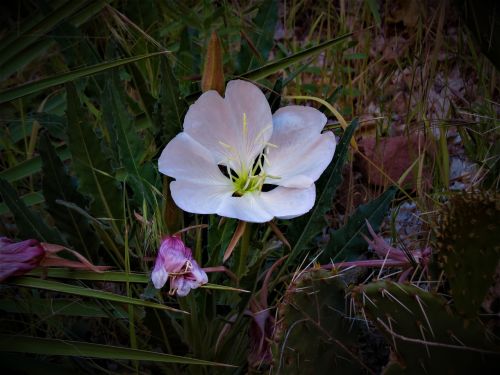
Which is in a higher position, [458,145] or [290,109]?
[290,109]

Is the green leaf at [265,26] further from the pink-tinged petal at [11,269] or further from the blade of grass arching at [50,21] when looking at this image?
the pink-tinged petal at [11,269]

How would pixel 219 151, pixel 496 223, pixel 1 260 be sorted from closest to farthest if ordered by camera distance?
pixel 496 223
pixel 1 260
pixel 219 151

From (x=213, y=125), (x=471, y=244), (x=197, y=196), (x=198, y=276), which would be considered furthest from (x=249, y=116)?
(x=471, y=244)

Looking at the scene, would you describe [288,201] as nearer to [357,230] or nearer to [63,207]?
[357,230]

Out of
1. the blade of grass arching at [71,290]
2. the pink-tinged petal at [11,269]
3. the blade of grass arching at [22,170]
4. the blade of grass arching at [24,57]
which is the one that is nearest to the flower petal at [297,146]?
the blade of grass arching at [71,290]

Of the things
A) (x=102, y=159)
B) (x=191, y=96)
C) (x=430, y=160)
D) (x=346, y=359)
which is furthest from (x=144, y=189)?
(x=430, y=160)

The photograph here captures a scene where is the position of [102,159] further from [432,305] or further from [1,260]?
[432,305]
